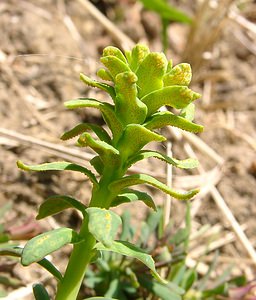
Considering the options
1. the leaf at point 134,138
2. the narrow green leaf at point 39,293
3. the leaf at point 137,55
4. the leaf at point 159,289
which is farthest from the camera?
the leaf at point 159,289

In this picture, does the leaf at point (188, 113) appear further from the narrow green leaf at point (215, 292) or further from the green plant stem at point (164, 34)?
the green plant stem at point (164, 34)

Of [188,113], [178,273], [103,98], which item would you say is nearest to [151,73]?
[188,113]

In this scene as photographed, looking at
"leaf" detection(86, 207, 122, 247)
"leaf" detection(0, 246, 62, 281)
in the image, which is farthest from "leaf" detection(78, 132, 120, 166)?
"leaf" detection(0, 246, 62, 281)

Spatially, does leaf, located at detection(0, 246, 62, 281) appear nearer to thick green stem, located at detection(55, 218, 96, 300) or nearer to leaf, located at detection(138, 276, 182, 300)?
thick green stem, located at detection(55, 218, 96, 300)

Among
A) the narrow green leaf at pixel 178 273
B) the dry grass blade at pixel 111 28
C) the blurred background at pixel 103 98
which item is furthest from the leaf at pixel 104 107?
the dry grass blade at pixel 111 28

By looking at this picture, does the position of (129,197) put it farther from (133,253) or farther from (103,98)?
(103,98)

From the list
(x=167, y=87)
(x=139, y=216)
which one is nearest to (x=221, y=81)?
(x=139, y=216)
